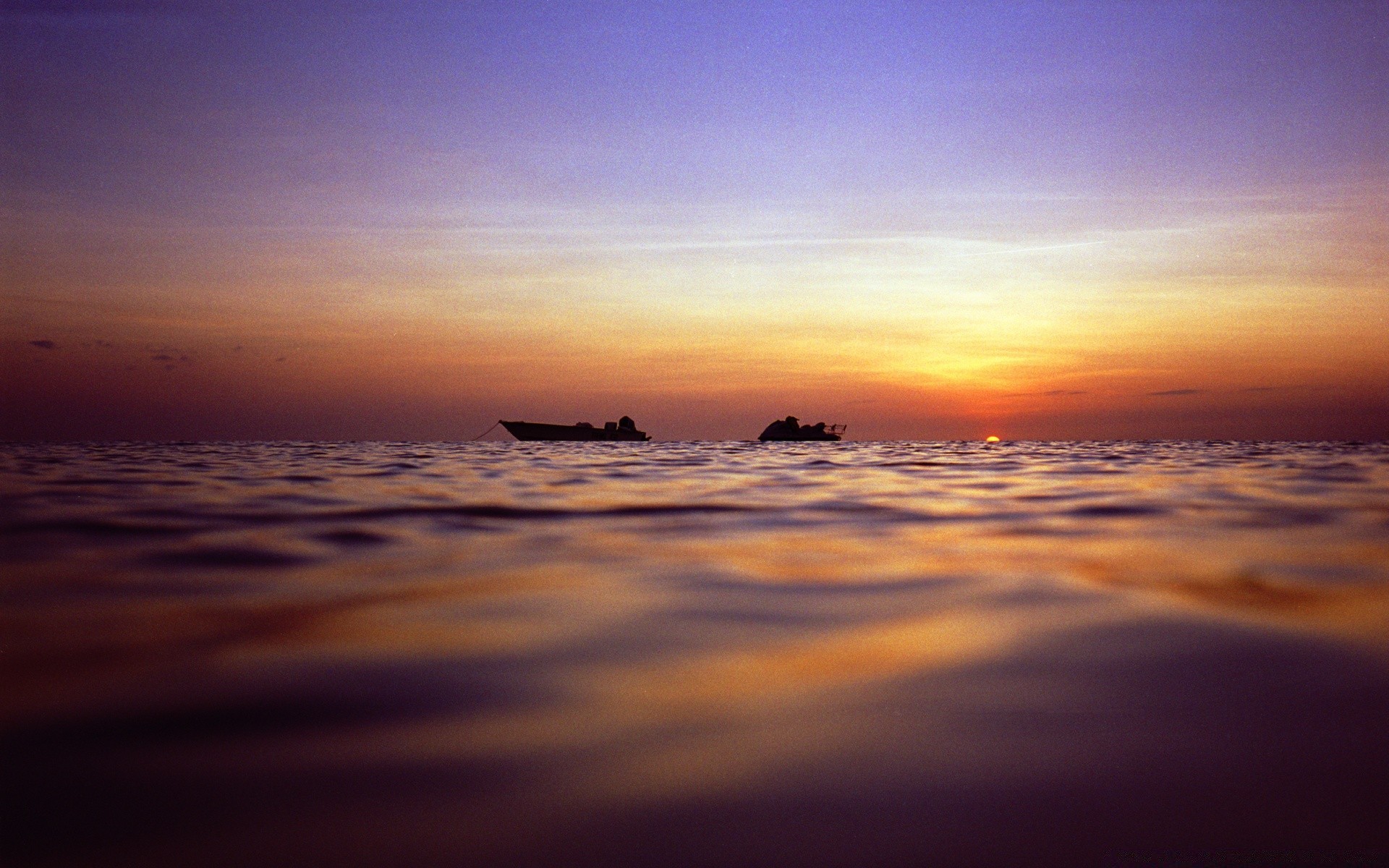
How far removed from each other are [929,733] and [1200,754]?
2.20 feet

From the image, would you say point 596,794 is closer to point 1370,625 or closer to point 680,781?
point 680,781

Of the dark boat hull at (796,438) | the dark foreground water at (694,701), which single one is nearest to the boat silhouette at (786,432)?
the dark boat hull at (796,438)

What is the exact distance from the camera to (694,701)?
2.63 m

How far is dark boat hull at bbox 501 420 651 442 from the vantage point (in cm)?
7606

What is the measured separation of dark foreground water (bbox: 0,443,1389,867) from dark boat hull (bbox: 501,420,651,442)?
231ft

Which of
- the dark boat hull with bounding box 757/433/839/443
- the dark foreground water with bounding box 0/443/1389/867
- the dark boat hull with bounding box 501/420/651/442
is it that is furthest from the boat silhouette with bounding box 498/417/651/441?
the dark foreground water with bounding box 0/443/1389/867

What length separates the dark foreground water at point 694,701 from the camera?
1746 millimetres

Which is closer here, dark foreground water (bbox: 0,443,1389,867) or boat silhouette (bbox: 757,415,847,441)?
dark foreground water (bbox: 0,443,1389,867)

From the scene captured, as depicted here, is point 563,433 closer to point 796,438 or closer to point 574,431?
point 574,431

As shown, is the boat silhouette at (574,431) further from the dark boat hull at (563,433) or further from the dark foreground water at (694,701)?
the dark foreground water at (694,701)

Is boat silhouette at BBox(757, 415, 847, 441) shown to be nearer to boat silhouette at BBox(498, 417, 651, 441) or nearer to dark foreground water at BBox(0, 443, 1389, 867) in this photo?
boat silhouette at BBox(498, 417, 651, 441)

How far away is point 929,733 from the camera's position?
233 cm

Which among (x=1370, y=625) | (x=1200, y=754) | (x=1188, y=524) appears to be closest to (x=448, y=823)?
(x=1200, y=754)

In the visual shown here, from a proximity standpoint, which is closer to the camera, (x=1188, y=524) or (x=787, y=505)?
(x=1188, y=524)
